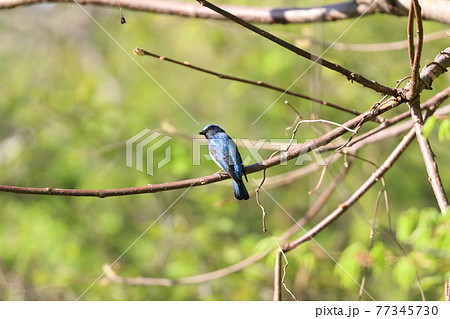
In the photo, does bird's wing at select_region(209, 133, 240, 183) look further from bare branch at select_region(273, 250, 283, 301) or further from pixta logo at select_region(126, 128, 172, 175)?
pixta logo at select_region(126, 128, 172, 175)

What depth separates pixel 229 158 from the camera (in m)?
3.37

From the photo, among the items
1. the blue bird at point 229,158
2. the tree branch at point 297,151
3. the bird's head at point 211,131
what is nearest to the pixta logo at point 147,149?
the bird's head at point 211,131

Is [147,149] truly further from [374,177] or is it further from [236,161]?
[374,177]

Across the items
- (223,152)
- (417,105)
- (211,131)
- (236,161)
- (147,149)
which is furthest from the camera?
(147,149)

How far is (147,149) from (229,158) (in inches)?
100

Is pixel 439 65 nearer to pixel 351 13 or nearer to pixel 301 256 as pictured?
pixel 351 13

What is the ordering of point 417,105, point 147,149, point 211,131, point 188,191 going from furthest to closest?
point 188,191
point 147,149
point 211,131
point 417,105

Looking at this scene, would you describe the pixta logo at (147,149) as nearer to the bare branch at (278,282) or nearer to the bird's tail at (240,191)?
the bird's tail at (240,191)

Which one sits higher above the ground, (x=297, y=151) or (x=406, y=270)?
(x=297, y=151)

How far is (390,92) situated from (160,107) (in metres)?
7.97

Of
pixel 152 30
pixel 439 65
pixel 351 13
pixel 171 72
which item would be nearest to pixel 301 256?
pixel 351 13

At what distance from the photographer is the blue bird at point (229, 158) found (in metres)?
3.27

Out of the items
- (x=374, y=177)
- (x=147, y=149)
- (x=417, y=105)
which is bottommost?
(x=147, y=149)

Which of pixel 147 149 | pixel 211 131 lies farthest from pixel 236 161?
pixel 147 149
